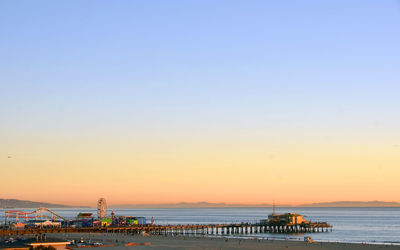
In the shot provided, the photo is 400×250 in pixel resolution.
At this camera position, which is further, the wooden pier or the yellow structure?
the yellow structure

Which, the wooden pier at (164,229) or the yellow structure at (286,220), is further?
the yellow structure at (286,220)

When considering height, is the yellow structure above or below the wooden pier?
above

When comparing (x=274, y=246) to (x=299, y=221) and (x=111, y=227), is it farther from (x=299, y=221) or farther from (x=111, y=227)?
(x=299, y=221)

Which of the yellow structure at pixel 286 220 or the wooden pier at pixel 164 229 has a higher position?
the yellow structure at pixel 286 220

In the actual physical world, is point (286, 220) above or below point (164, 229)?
above

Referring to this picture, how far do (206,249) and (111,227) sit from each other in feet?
172

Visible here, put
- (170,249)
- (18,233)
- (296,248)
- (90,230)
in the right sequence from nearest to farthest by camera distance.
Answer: (170,249) → (296,248) → (18,233) → (90,230)

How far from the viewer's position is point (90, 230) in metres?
122

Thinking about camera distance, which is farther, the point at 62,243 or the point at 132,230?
the point at 132,230

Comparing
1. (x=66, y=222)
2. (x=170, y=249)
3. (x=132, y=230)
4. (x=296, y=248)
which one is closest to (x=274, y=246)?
(x=296, y=248)

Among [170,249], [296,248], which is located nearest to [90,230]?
[170,249]

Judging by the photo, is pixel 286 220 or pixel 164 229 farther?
pixel 286 220

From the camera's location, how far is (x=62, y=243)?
73625 millimetres

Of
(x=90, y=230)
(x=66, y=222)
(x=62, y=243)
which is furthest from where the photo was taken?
(x=66, y=222)
